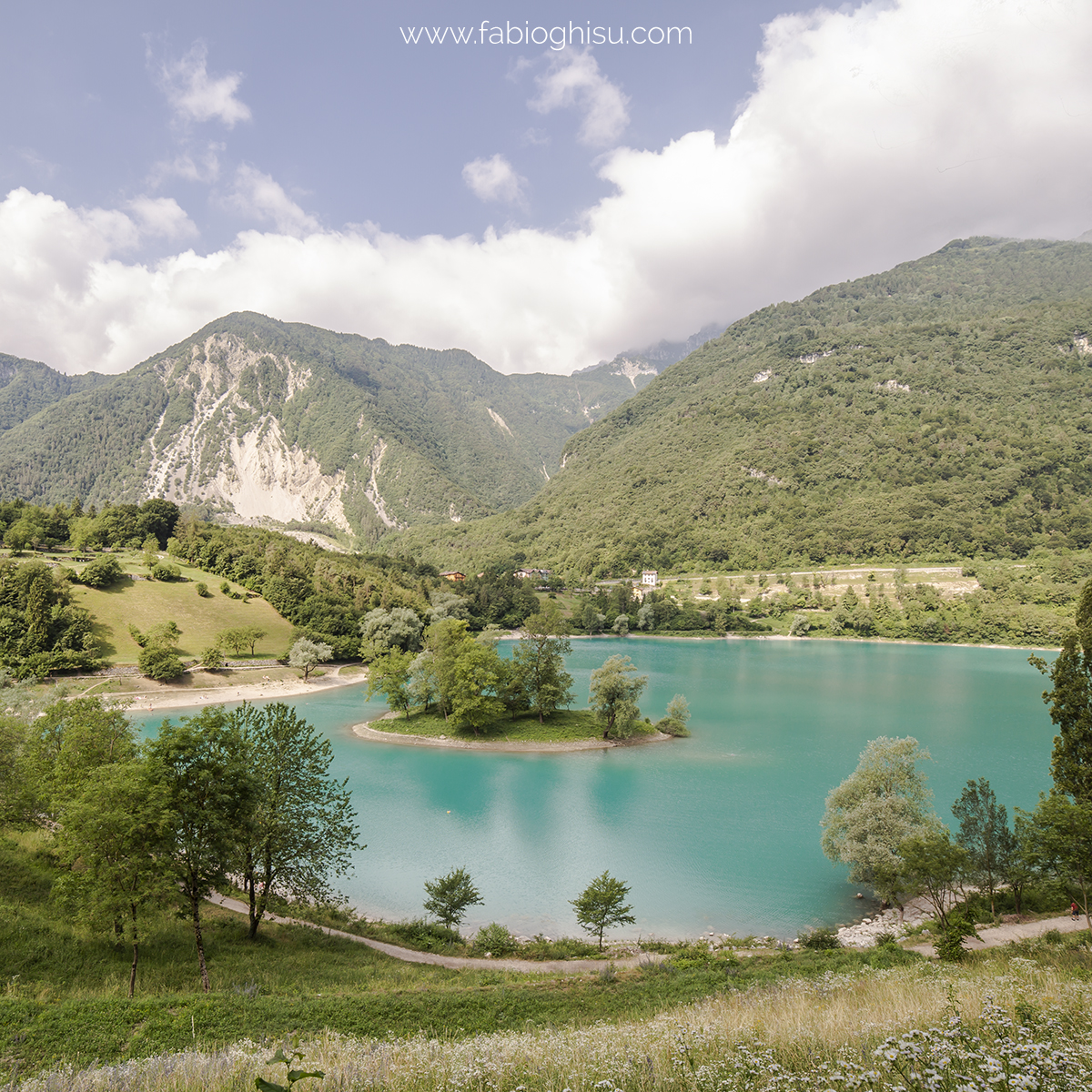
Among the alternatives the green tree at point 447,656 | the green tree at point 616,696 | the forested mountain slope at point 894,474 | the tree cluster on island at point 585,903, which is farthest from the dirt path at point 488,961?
the forested mountain slope at point 894,474

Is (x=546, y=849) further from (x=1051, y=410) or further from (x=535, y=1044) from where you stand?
(x=1051, y=410)

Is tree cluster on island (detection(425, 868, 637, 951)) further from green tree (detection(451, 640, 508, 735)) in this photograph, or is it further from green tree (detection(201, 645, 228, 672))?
green tree (detection(201, 645, 228, 672))

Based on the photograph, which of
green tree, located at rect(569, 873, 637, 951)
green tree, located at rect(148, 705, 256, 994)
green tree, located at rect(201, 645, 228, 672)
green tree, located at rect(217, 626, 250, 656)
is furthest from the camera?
green tree, located at rect(217, 626, 250, 656)

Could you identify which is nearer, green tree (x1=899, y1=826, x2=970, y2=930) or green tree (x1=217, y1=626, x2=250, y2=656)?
green tree (x1=899, y1=826, x2=970, y2=930)

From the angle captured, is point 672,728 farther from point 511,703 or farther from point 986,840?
point 986,840

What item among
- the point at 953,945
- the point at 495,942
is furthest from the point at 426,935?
the point at 953,945

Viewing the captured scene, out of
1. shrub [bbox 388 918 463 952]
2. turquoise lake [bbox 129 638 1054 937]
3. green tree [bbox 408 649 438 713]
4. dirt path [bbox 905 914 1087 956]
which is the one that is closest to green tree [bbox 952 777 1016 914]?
dirt path [bbox 905 914 1087 956]

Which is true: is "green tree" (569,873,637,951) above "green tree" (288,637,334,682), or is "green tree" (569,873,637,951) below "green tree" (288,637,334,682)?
below
